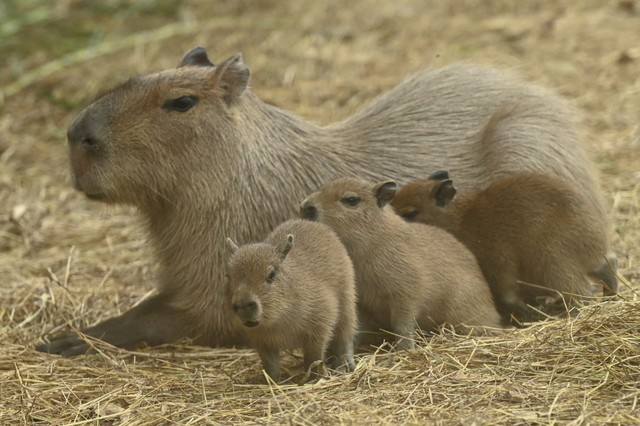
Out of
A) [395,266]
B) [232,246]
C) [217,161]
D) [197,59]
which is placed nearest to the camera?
[232,246]

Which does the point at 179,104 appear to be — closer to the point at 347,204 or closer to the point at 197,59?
the point at 197,59

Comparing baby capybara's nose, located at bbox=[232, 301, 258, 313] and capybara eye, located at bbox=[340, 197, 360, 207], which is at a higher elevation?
capybara eye, located at bbox=[340, 197, 360, 207]

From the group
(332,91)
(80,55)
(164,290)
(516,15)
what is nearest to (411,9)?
(516,15)

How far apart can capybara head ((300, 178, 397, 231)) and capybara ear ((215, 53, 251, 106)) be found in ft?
2.44

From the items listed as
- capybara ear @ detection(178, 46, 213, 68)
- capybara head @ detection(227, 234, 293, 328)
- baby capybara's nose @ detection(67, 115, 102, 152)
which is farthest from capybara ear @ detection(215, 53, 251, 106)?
capybara head @ detection(227, 234, 293, 328)

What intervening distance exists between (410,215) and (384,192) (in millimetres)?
497

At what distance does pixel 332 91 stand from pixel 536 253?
4586 millimetres

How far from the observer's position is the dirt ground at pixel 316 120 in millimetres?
4504

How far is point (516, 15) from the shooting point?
37.6 feet

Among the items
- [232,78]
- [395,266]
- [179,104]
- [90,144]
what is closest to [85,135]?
[90,144]

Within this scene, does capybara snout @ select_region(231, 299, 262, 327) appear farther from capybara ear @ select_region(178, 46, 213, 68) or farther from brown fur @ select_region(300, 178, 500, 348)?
Answer: capybara ear @ select_region(178, 46, 213, 68)

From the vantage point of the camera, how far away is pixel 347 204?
17.3 feet

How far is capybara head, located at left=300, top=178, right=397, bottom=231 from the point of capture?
5.26m

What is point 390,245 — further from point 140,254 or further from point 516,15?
point 516,15
